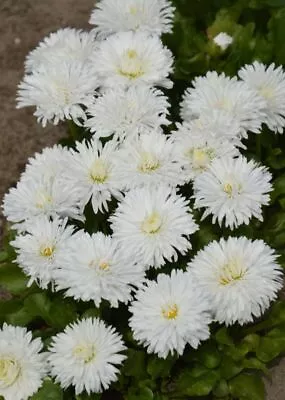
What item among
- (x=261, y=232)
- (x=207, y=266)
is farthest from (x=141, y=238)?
(x=261, y=232)

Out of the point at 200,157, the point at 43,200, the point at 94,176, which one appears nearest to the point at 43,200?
the point at 43,200

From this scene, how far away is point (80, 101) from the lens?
1.86 m

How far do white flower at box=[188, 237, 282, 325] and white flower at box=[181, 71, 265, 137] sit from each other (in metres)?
0.36

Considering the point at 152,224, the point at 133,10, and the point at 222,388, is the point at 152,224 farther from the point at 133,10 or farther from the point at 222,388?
the point at 133,10

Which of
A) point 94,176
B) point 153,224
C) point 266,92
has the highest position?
point 266,92

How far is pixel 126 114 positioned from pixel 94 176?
193mm

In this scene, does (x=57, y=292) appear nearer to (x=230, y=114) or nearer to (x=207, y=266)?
(x=207, y=266)

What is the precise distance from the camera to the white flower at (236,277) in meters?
1.54

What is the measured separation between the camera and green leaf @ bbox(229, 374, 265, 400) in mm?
1683

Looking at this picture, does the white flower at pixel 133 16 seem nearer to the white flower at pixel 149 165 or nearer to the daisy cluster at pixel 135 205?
the daisy cluster at pixel 135 205

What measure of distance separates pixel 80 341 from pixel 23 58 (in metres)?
1.36

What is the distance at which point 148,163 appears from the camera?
171 cm

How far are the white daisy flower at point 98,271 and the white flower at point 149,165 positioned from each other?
173mm

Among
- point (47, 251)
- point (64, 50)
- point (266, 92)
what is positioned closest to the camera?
point (47, 251)
